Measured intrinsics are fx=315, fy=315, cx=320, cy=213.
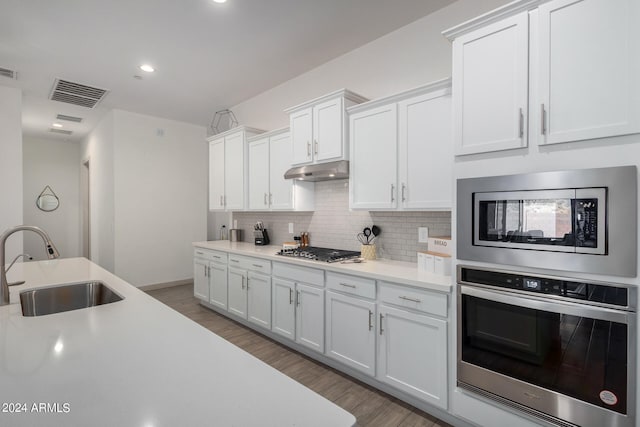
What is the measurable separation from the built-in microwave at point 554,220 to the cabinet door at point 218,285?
9.75 feet

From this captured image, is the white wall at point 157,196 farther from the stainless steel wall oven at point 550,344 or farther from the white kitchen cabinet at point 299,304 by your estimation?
the stainless steel wall oven at point 550,344

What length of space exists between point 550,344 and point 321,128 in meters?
2.40

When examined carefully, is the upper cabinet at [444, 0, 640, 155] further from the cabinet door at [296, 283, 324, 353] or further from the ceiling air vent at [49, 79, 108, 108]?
the ceiling air vent at [49, 79, 108, 108]

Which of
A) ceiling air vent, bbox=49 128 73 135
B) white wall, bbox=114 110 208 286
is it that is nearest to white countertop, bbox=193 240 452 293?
white wall, bbox=114 110 208 286

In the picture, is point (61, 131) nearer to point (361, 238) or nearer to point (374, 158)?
point (361, 238)

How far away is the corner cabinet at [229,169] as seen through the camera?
4191 mm

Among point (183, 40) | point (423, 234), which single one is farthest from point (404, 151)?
point (183, 40)

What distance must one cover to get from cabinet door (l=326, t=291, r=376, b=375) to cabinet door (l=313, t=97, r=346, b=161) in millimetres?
1298

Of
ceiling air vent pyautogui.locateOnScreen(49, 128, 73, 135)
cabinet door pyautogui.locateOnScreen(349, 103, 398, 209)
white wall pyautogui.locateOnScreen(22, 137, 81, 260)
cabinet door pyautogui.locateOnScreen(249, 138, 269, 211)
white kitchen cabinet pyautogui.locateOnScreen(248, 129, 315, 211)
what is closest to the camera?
cabinet door pyautogui.locateOnScreen(349, 103, 398, 209)

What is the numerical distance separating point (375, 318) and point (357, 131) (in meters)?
1.58

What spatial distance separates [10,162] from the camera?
4.13 meters

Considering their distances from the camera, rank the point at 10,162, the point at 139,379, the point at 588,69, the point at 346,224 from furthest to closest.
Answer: the point at 10,162
the point at 346,224
the point at 588,69
the point at 139,379

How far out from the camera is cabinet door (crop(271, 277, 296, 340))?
9.89 ft

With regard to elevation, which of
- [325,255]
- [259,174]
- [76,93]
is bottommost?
[325,255]
